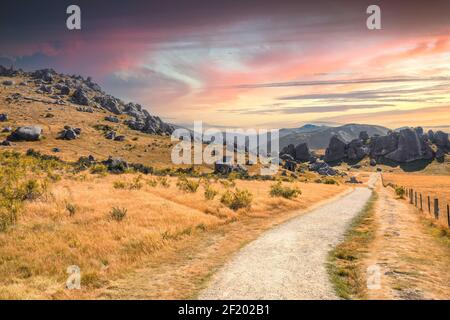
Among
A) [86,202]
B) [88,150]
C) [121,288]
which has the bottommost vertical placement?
[121,288]

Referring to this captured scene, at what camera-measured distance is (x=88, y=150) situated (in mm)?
103250

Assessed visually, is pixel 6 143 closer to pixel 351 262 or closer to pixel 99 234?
pixel 99 234

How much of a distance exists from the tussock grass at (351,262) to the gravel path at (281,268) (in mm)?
339

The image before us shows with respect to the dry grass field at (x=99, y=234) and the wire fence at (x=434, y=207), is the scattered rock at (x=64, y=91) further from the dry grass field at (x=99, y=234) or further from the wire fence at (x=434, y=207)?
the wire fence at (x=434, y=207)

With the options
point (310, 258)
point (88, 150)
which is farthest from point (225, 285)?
point (88, 150)

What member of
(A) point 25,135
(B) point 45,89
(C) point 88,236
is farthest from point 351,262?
(B) point 45,89

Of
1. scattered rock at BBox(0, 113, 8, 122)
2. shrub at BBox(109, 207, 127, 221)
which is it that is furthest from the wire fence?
scattered rock at BBox(0, 113, 8, 122)

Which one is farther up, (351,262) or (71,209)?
(71,209)

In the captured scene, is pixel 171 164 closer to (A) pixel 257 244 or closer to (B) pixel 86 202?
(B) pixel 86 202

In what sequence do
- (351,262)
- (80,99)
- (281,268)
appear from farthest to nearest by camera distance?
1. (80,99)
2. (351,262)
3. (281,268)

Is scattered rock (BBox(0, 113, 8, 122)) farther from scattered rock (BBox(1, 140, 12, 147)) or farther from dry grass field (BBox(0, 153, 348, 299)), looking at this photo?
dry grass field (BBox(0, 153, 348, 299))

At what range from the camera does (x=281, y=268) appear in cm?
1329

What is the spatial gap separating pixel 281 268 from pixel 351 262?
3.37 metres
